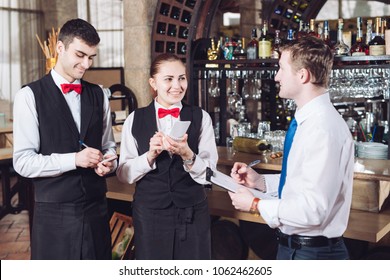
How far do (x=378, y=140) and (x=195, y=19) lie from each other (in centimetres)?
179

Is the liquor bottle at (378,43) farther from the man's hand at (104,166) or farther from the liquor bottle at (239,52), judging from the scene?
the man's hand at (104,166)

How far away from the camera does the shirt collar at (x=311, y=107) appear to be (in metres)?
1.85

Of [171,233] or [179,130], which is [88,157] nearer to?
[179,130]

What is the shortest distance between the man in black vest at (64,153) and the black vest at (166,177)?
20 cm

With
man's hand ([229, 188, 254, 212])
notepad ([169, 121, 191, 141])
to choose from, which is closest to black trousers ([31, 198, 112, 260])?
notepad ([169, 121, 191, 141])

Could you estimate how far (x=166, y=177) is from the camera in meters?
2.56

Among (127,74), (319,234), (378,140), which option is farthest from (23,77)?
(319,234)

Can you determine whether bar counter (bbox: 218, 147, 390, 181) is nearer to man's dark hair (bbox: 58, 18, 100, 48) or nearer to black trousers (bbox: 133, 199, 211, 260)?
black trousers (bbox: 133, 199, 211, 260)

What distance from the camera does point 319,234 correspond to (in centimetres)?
190

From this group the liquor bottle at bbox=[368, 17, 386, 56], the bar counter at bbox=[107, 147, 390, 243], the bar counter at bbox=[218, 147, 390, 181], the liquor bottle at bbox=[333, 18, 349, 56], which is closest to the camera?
the bar counter at bbox=[107, 147, 390, 243]

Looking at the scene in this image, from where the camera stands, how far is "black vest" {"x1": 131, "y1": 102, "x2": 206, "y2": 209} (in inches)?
100

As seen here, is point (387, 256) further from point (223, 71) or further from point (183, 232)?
point (223, 71)

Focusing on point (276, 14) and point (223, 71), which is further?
point (276, 14)
